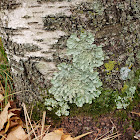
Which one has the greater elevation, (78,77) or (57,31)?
(57,31)

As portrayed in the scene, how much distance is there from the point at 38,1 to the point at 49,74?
565 mm

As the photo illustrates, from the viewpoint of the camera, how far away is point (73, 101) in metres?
1.35

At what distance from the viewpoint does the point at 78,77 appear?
1272 millimetres

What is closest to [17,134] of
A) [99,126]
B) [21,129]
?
[21,129]

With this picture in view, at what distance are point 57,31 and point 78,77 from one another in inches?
15.7

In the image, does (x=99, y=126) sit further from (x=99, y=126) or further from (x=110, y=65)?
(x=110, y=65)

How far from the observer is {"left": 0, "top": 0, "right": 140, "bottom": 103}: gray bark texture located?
1129 mm

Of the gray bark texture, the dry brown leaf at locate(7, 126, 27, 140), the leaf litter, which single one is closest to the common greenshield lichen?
the gray bark texture

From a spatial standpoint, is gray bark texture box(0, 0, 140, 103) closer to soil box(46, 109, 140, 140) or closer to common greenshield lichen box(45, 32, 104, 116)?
common greenshield lichen box(45, 32, 104, 116)

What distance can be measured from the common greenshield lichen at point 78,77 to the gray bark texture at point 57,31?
0.16 ft

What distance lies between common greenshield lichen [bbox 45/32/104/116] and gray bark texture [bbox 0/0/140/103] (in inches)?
1.9

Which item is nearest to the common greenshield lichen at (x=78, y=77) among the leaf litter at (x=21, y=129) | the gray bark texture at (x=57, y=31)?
the gray bark texture at (x=57, y=31)

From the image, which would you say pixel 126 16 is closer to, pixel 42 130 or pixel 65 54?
pixel 65 54

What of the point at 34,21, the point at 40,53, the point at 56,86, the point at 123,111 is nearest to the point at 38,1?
the point at 34,21
